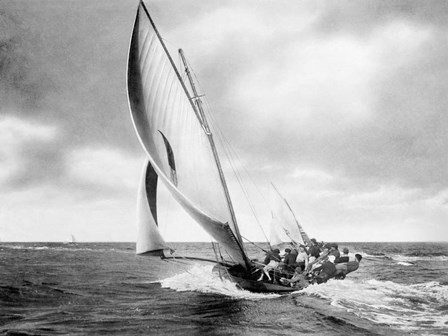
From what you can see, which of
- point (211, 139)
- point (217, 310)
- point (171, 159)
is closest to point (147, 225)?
point (171, 159)

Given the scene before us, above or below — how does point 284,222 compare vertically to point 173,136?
below

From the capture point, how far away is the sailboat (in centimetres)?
1309

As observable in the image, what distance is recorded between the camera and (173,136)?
14.4 m

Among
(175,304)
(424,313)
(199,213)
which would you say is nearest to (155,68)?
(199,213)

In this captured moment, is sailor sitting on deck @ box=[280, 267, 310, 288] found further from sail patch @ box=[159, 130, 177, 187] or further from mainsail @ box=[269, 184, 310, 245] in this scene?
mainsail @ box=[269, 184, 310, 245]

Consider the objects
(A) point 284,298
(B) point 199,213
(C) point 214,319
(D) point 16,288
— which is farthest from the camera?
(D) point 16,288

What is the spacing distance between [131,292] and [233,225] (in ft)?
18.1

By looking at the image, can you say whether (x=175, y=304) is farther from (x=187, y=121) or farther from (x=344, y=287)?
(x=344, y=287)

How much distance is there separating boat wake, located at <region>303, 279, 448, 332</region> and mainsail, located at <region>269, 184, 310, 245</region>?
15521 millimetres

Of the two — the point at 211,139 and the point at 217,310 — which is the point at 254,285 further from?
the point at 211,139

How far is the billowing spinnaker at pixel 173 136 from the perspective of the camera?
1302 centimetres

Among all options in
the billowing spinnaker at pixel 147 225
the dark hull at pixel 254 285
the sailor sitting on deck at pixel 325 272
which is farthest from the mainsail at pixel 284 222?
the billowing spinnaker at pixel 147 225

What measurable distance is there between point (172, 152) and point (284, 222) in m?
22.9

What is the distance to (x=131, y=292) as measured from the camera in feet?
54.0
